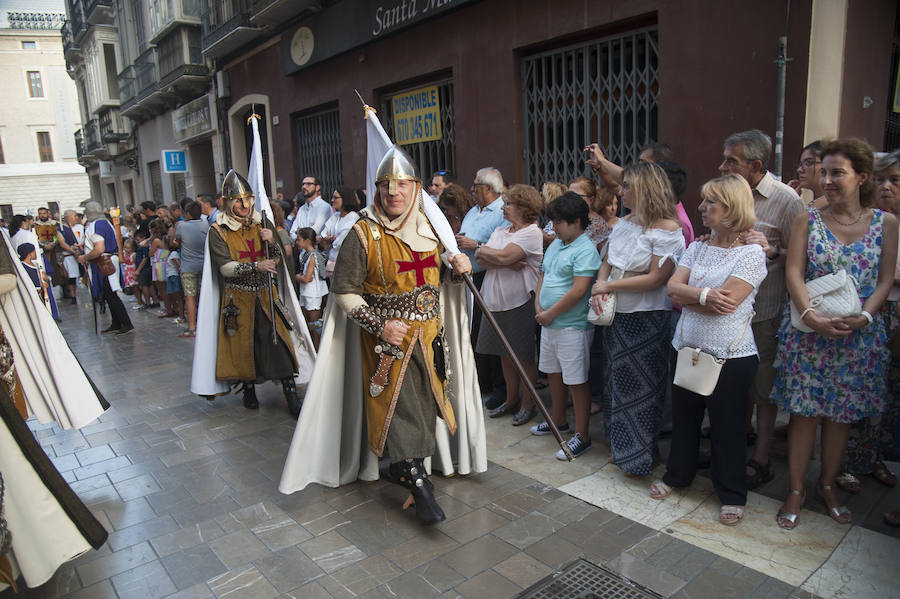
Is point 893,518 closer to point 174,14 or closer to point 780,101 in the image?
point 780,101

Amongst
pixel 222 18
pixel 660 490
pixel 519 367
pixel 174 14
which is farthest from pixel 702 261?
pixel 174 14

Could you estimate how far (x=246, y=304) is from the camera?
5191 mm

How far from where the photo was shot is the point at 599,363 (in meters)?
4.86

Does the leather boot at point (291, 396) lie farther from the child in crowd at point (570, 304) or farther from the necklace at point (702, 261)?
the necklace at point (702, 261)

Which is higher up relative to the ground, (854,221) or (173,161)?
(173,161)

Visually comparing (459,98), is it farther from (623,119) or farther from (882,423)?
(882,423)

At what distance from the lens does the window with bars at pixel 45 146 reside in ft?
127

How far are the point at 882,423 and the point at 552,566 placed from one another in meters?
2.05

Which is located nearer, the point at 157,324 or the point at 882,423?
the point at 882,423

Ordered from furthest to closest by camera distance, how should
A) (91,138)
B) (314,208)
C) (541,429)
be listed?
(91,138) → (314,208) → (541,429)

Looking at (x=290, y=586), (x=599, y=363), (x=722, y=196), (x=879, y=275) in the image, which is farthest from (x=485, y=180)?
(x=290, y=586)

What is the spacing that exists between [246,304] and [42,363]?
173cm

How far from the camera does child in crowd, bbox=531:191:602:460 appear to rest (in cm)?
391

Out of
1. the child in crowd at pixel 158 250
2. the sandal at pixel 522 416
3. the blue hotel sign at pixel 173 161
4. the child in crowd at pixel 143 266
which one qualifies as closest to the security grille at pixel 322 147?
the child in crowd at pixel 158 250
